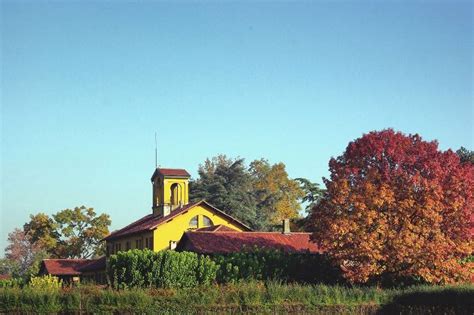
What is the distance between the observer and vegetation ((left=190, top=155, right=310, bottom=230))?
77.8 m

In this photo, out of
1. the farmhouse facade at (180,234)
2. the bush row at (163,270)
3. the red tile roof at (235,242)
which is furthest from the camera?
the farmhouse facade at (180,234)

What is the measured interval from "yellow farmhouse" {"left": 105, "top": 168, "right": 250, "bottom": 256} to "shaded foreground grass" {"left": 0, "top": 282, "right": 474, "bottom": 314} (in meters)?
23.1

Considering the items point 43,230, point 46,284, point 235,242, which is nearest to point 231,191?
point 43,230

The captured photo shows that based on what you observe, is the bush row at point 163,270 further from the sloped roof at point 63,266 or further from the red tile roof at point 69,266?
the sloped roof at point 63,266

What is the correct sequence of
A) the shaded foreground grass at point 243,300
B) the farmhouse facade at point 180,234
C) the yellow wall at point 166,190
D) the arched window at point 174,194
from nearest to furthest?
the shaded foreground grass at point 243,300
the farmhouse facade at point 180,234
the yellow wall at point 166,190
the arched window at point 174,194

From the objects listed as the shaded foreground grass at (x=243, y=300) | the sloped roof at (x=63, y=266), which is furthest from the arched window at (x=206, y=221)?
the shaded foreground grass at (x=243, y=300)

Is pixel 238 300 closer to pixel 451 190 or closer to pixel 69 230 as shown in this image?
pixel 451 190

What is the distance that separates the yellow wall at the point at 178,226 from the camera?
2314 inches

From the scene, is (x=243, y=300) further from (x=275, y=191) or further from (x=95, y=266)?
(x=275, y=191)

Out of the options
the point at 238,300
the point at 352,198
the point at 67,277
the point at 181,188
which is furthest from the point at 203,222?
the point at 238,300

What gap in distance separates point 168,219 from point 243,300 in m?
29.2

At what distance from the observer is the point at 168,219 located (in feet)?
193

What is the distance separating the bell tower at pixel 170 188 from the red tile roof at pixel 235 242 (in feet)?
54.8

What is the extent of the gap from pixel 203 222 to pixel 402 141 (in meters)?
26.0
